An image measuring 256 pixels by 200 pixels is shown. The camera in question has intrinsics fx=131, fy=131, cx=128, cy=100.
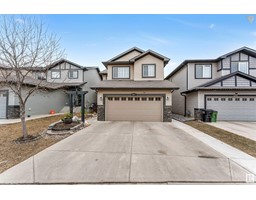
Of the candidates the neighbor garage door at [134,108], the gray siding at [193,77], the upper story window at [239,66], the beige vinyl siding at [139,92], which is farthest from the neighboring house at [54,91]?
the upper story window at [239,66]

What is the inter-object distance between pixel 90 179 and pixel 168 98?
382 inches

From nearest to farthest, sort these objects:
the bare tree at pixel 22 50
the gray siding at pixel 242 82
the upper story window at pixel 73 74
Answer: the bare tree at pixel 22 50 → the gray siding at pixel 242 82 → the upper story window at pixel 73 74

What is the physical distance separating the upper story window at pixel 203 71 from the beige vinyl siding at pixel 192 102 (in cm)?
269

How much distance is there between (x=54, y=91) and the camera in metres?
18.0

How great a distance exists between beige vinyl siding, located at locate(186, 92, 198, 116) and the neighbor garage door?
161 inches

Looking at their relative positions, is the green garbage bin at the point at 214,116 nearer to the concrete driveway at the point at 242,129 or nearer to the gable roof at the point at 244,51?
the concrete driveway at the point at 242,129

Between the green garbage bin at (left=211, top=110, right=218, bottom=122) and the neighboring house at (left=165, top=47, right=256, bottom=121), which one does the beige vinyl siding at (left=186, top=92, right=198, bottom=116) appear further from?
the green garbage bin at (left=211, top=110, right=218, bottom=122)

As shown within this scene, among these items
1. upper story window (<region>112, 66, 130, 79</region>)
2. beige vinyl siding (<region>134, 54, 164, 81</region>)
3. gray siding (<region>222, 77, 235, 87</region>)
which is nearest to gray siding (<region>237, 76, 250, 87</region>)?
gray siding (<region>222, 77, 235, 87</region>)

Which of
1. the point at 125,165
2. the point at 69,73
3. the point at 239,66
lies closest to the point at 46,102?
the point at 69,73

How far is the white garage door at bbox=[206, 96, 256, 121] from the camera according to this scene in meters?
12.0

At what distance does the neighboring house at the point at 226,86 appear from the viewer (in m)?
12.0

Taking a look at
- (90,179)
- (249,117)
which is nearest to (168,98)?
(249,117)

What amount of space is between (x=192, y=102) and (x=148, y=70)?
19.1 ft
